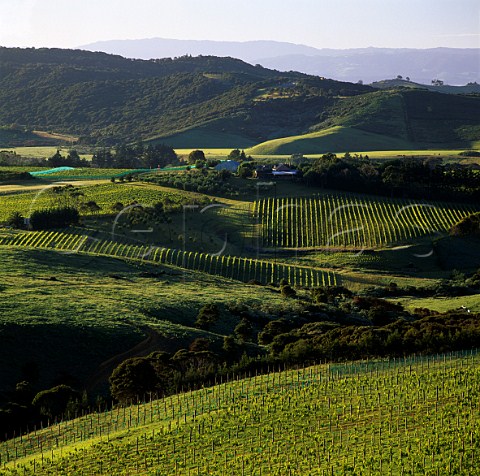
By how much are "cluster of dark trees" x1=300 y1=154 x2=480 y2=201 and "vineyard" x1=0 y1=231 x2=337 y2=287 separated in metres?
37.5

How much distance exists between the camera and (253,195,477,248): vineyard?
109875 millimetres

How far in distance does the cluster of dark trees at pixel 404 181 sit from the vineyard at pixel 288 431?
82.2m

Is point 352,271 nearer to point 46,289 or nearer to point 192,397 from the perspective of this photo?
point 46,289

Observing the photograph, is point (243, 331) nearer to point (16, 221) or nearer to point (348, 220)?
point (16, 221)

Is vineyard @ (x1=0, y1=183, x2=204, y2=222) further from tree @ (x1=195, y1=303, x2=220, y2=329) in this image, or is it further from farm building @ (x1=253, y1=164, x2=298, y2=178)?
tree @ (x1=195, y1=303, x2=220, y2=329)

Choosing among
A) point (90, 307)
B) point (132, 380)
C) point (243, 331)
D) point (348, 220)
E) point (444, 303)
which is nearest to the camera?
point (132, 380)

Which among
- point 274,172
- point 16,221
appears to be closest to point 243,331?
point 16,221

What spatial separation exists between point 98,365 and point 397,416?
20.0m

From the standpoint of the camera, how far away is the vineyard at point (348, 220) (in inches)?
4326

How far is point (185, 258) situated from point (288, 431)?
58404 mm

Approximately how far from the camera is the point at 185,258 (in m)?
96.7

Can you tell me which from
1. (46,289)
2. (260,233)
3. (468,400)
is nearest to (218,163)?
(260,233)

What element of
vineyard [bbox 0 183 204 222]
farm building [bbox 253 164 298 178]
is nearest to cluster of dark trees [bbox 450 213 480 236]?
farm building [bbox 253 164 298 178]

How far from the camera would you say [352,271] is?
9700cm
